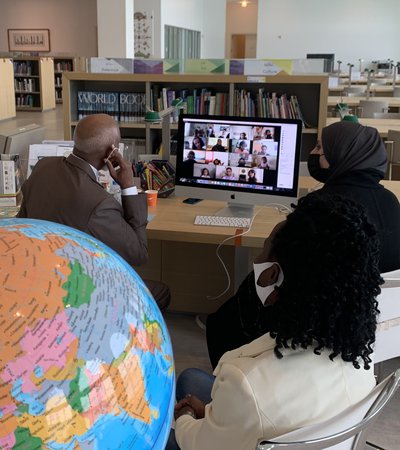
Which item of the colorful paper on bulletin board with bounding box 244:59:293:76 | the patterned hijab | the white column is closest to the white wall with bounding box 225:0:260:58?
the white column

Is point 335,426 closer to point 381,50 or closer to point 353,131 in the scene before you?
point 353,131

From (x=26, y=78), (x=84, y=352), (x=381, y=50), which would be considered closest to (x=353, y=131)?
(x=84, y=352)

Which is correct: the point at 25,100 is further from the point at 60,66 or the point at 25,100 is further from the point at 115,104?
the point at 115,104

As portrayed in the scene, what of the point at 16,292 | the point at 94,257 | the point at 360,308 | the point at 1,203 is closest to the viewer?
the point at 16,292

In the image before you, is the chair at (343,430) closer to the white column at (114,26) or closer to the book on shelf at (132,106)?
the book on shelf at (132,106)


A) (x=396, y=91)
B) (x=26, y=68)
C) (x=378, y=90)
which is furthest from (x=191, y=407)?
(x=26, y=68)

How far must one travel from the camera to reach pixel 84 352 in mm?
648

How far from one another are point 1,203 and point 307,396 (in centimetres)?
218

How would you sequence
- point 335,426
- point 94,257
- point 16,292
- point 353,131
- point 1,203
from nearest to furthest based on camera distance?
point 16,292 → point 94,257 → point 335,426 → point 353,131 → point 1,203

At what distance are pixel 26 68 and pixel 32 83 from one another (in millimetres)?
421

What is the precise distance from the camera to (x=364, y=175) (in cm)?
216

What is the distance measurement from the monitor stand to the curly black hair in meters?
1.54

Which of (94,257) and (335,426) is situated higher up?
(94,257)

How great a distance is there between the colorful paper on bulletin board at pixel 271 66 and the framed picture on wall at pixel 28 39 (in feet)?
43.9
